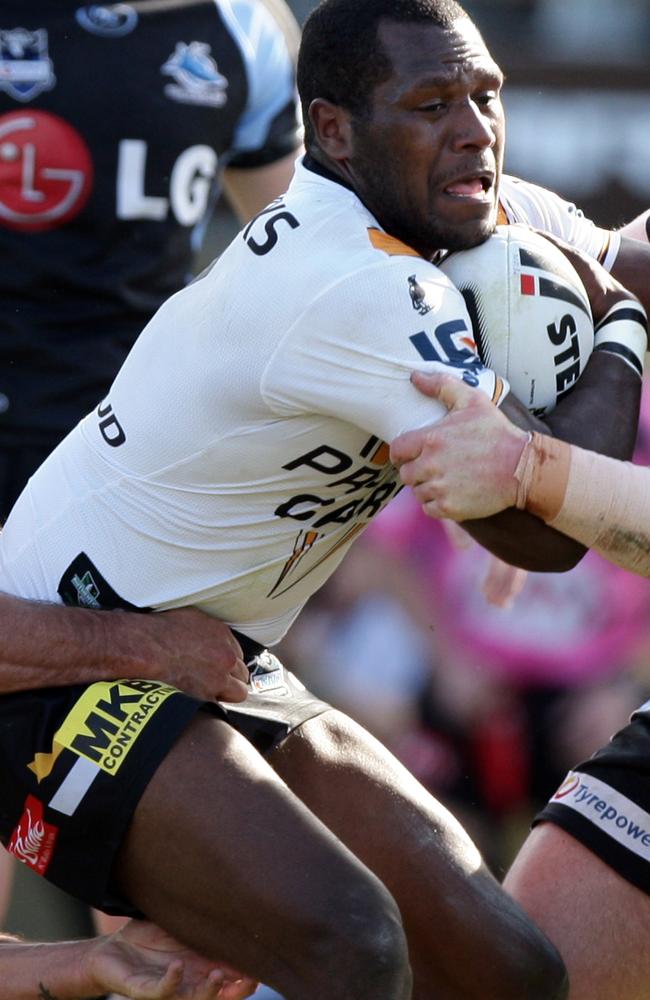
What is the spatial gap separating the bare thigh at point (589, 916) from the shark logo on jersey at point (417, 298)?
5.06 feet

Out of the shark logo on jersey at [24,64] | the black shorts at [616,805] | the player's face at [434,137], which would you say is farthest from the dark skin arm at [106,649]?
the shark logo on jersey at [24,64]

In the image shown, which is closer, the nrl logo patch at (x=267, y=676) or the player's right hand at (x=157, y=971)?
the player's right hand at (x=157, y=971)

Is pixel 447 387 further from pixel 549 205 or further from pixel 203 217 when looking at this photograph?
pixel 203 217

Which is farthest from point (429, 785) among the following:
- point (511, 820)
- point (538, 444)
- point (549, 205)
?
point (538, 444)

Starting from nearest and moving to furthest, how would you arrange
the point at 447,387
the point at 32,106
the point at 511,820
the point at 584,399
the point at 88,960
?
1. the point at 447,387
2. the point at 584,399
3. the point at 88,960
4. the point at 32,106
5. the point at 511,820

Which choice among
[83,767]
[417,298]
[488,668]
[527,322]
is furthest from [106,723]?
[488,668]

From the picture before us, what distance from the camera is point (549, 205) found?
413cm

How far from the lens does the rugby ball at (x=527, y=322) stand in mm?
3525

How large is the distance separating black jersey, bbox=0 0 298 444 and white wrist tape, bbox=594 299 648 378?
1.64m

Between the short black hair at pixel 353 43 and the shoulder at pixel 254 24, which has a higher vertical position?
the short black hair at pixel 353 43

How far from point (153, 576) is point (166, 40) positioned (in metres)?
1.85

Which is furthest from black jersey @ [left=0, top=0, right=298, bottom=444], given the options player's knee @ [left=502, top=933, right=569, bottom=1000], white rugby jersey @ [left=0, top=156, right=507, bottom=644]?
player's knee @ [left=502, top=933, right=569, bottom=1000]

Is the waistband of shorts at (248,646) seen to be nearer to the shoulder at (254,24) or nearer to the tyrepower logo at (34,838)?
the tyrepower logo at (34,838)

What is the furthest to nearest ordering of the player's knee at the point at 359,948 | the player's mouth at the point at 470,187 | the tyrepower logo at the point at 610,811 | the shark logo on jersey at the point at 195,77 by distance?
1. the shark logo on jersey at the point at 195,77
2. the tyrepower logo at the point at 610,811
3. the player's mouth at the point at 470,187
4. the player's knee at the point at 359,948
